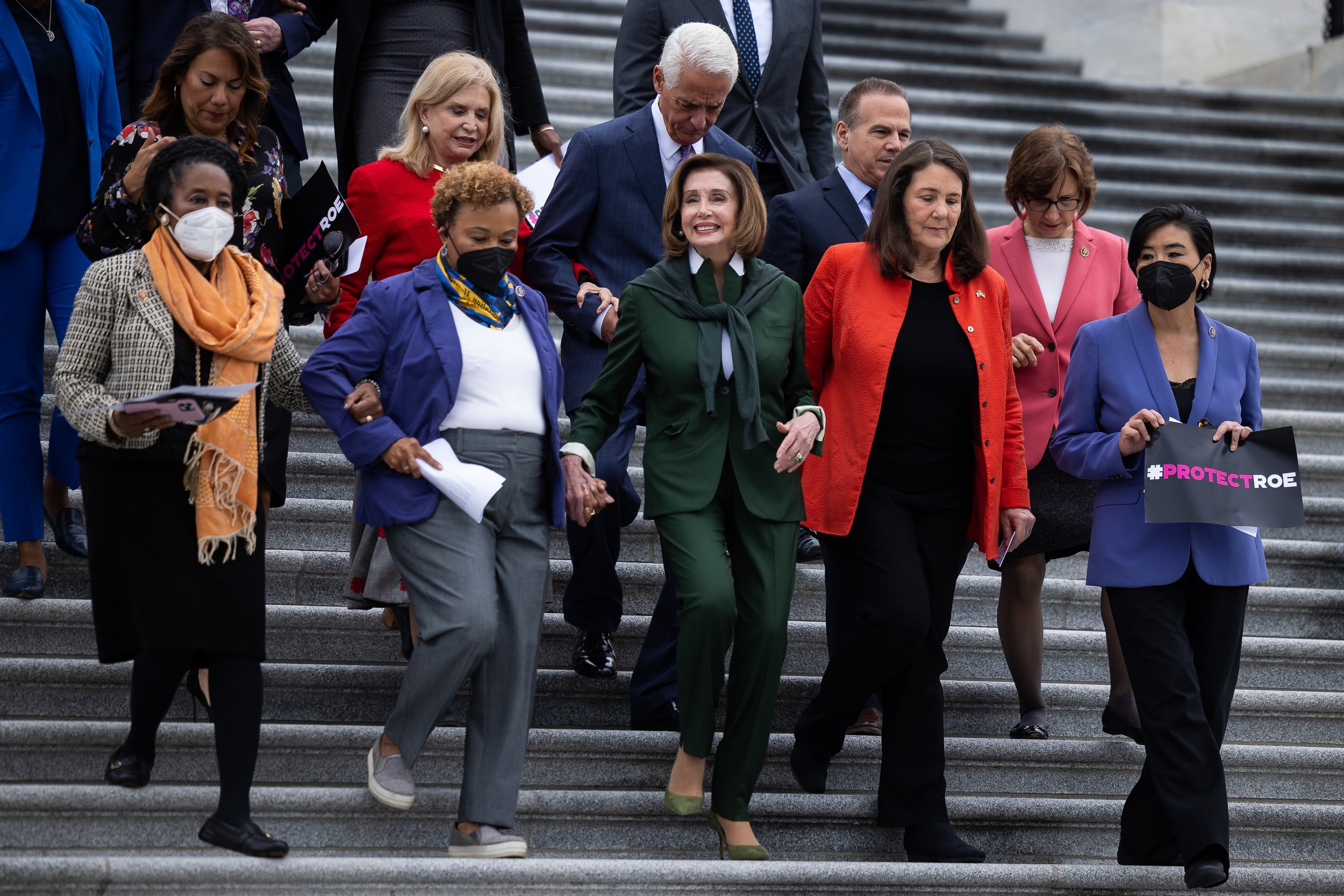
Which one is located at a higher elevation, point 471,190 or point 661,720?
point 471,190

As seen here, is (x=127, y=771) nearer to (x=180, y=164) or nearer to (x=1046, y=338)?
(x=180, y=164)

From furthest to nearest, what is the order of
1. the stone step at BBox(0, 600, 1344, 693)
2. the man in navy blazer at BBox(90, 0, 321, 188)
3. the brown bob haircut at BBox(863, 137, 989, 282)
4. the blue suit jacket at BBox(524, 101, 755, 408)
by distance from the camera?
1. the man in navy blazer at BBox(90, 0, 321, 188)
2. the blue suit jacket at BBox(524, 101, 755, 408)
3. the stone step at BBox(0, 600, 1344, 693)
4. the brown bob haircut at BBox(863, 137, 989, 282)

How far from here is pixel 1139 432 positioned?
4273 mm

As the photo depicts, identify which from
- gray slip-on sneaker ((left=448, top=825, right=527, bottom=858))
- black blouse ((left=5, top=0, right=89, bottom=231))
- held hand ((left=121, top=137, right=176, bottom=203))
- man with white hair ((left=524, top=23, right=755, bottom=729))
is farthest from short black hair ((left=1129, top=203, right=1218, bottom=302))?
black blouse ((left=5, top=0, right=89, bottom=231))

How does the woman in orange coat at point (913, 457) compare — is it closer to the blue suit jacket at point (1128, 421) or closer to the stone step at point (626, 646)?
the blue suit jacket at point (1128, 421)

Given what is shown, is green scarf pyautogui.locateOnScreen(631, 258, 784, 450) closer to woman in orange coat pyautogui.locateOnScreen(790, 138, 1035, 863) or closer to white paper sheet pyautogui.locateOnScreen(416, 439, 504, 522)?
woman in orange coat pyautogui.locateOnScreen(790, 138, 1035, 863)

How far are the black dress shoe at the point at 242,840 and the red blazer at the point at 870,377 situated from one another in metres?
1.69

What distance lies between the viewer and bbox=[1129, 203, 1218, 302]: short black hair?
174 inches

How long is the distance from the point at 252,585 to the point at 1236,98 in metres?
8.46

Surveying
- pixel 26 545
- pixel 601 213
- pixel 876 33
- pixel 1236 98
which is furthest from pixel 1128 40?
pixel 26 545

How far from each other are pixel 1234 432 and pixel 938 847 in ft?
4.60

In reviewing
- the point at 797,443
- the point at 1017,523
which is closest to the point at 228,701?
the point at 797,443

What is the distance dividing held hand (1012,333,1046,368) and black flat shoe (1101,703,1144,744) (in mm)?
1157

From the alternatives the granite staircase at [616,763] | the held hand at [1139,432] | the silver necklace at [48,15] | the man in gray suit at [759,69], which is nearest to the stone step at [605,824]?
the granite staircase at [616,763]
